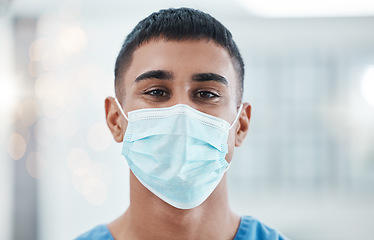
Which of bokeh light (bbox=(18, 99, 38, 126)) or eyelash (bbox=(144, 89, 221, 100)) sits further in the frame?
bokeh light (bbox=(18, 99, 38, 126))

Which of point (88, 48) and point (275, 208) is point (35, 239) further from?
point (275, 208)

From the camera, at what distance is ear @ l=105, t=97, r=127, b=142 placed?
1092 millimetres

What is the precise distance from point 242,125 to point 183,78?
0.82 feet

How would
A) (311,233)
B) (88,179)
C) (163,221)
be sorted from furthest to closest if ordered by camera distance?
(311,233) → (88,179) → (163,221)

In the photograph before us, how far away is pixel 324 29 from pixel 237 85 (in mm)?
2431

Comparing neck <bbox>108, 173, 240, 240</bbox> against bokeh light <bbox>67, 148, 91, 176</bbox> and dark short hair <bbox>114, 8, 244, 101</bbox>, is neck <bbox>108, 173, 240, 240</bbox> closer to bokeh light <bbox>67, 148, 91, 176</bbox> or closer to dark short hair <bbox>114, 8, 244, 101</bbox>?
dark short hair <bbox>114, 8, 244, 101</bbox>

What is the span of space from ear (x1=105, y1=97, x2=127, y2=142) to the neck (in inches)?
4.7

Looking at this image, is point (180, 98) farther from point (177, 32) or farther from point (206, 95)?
point (177, 32)

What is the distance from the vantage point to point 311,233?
3.25 metres

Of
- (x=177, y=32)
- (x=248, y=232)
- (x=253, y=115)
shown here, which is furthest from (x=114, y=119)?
(x=253, y=115)

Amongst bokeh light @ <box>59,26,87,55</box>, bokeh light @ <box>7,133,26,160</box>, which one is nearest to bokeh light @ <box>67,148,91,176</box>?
bokeh light @ <box>7,133,26,160</box>

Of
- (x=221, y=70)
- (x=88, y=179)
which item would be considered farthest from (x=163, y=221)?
(x=88, y=179)

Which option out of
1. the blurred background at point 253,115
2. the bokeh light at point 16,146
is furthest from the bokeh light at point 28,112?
the bokeh light at point 16,146

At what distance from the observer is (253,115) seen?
316 cm
